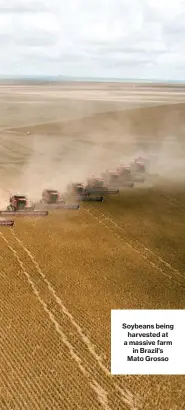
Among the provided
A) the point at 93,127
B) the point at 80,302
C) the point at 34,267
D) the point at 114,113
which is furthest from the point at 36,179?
the point at 114,113

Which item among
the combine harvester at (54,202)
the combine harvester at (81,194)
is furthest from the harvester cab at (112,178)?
the combine harvester at (54,202)

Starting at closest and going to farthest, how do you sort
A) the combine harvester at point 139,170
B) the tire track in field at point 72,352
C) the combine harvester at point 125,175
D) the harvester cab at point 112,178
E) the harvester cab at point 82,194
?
the tire track in field at point 72,352 < the harvester cab at point 82,194 < the harvester cab at point 112,178 < the combine harvester at point 125,175 < the combine harvester at point 139,170

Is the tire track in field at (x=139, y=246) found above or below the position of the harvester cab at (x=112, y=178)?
below

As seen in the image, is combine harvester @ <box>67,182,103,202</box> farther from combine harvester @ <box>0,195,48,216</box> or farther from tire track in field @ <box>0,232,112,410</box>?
tire track in field @ <box>0,232,112,410</box>

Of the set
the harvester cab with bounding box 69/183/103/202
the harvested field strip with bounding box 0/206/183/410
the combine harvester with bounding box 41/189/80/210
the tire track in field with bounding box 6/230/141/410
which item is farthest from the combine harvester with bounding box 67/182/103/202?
the tire track in field with bounding box 6/230/141/410

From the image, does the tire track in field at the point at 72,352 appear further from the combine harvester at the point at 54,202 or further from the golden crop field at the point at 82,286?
the combine harvester at the point at 54,202

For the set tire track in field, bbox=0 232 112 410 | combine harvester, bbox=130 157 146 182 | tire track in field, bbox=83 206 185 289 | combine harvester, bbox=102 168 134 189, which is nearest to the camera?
tire track in field, bbox=0 232 112 410

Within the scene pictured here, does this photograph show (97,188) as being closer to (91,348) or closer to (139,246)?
(139,246)

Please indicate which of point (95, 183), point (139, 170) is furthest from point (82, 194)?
point (139, 170)
